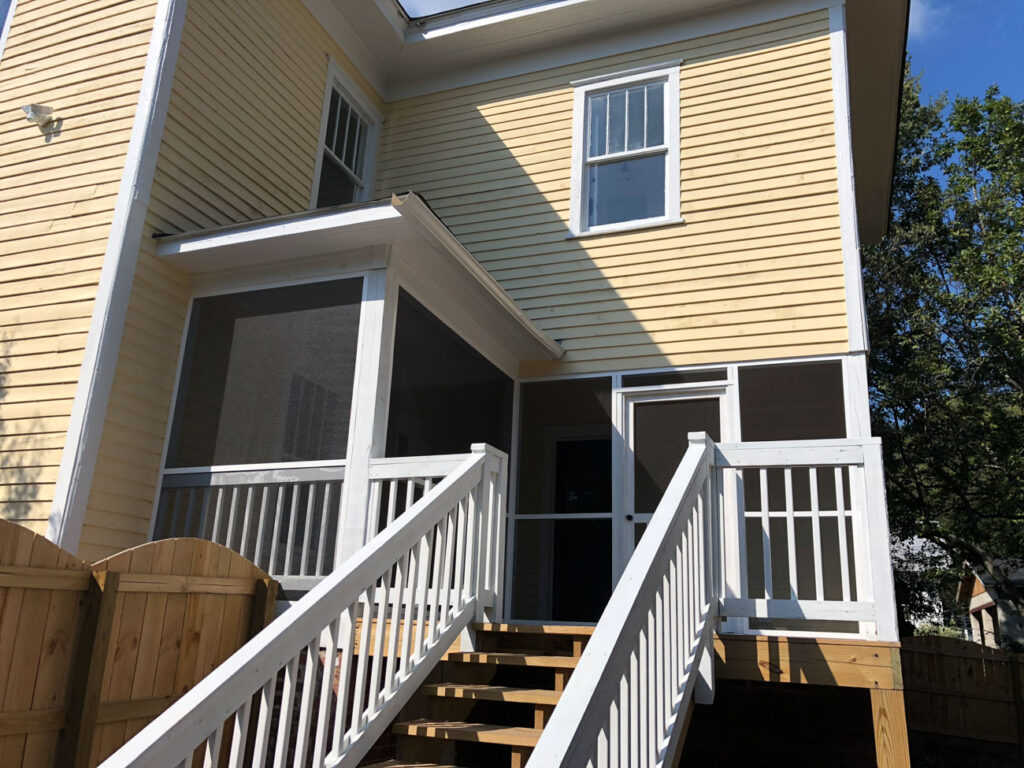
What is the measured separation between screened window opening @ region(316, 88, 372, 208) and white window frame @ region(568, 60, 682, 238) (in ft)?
7.28

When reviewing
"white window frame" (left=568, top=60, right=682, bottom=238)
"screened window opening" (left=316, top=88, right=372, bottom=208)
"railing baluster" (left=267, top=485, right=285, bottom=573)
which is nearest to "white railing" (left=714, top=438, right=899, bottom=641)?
"railing baluster" (left=267, top=485, right=285, bottom=573)

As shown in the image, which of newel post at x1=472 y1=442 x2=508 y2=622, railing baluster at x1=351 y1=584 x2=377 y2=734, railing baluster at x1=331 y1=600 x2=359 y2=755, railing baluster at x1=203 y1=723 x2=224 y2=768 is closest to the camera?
railing baluster at x1=203 y1=723 x2=224 y2=768

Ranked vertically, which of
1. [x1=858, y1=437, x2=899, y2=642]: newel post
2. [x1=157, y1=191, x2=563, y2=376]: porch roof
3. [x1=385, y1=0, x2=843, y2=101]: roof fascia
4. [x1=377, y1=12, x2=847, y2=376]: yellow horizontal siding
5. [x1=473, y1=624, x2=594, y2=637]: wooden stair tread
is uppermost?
[x1=385, y1=0, x2=843, y2=101]: roof fascia

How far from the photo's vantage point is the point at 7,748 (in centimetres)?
310

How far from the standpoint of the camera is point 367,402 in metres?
5.09

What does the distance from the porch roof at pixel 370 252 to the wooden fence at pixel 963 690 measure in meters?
7.75

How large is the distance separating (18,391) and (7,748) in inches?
127

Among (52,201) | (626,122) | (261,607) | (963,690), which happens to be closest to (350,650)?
(261,607)

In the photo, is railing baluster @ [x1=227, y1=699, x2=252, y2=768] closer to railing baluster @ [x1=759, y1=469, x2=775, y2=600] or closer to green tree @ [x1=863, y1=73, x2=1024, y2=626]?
railing baluster @ [x1=759, y1=469, x2=775, y2=600]

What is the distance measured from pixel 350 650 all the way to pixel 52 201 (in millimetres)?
4663

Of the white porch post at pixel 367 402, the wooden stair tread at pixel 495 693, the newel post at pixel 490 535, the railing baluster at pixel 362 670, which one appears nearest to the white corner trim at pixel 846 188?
the newel post at pixel 490 535

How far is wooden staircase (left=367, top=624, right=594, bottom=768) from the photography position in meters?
3.55

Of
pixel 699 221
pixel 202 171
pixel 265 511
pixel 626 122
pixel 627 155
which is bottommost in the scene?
pixel 265 511

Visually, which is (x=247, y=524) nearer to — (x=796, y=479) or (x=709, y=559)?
(x=709, y=559)
